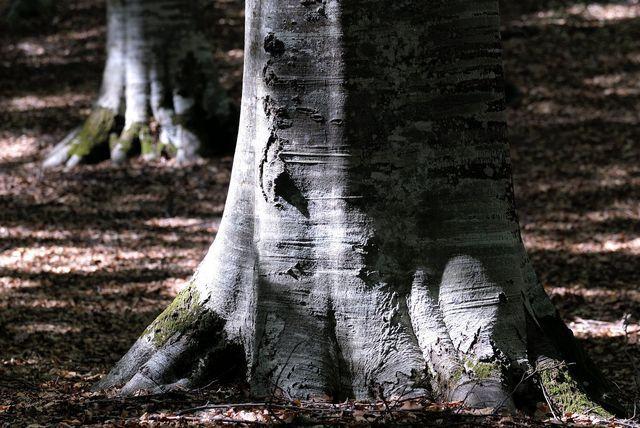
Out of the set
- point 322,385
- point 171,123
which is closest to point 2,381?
point 322,385

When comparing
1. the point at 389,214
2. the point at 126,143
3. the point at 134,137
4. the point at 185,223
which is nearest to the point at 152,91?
the point at 134,137

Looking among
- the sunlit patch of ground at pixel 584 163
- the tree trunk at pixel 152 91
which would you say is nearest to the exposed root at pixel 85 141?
the tree trunk at pixel 152 91

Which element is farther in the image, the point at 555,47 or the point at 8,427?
the point at 555,47

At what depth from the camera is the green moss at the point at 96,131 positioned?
1014cm

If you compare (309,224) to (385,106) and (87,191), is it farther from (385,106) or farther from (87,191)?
(87,191)

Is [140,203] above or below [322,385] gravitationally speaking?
above

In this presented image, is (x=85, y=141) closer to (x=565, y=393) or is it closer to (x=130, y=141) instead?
(x=130, y=141)

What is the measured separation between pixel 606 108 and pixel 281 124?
343 inches

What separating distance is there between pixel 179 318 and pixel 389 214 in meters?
1.13

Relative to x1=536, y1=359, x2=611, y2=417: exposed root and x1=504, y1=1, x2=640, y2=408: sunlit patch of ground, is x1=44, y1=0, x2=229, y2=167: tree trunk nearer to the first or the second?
x1=504, y1=1, x2=640, y2=408: sunlit patch of ground

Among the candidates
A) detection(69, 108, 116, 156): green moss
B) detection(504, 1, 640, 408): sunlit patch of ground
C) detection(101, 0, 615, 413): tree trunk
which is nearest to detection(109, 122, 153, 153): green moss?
detection(69, 108, 116, 156): green moss

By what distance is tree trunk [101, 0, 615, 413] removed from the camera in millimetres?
3344

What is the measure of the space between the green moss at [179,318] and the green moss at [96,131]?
6.59 metres

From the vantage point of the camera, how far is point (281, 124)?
347cm
